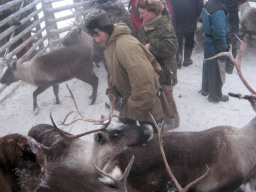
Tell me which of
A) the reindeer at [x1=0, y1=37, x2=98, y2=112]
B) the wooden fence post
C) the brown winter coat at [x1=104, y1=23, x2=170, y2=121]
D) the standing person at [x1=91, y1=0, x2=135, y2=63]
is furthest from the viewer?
the wooden fence post

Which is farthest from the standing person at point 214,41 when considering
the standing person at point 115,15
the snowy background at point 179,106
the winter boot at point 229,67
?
the standing person at point 115,15

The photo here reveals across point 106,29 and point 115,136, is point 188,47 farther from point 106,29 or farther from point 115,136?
point 115,136

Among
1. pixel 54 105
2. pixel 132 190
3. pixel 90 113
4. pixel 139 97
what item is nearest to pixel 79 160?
pixel 132 190

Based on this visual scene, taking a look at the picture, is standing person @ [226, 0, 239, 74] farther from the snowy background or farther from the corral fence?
the corral fence

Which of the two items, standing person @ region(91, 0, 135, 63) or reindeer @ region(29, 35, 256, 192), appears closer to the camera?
reindeer @ region(29, 35, 256, 192)

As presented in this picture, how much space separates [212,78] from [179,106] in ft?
2.59

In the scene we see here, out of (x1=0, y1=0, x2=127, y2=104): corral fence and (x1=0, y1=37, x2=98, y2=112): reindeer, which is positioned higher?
(x1=0, y1=0, x2=127, y2=104): corral fence

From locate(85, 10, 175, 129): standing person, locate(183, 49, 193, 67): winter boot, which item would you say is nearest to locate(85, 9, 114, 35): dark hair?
locate(85, 10, 175, 129): standing person

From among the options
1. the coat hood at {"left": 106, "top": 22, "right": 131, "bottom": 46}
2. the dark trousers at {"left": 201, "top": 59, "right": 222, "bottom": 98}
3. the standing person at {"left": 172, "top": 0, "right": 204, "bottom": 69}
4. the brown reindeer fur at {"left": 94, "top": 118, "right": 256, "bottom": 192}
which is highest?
the coat hood at {"left": 106, "top": 22, "right": 131, "bottom": 46}

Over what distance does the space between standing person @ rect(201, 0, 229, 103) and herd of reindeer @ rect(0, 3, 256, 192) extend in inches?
59.1

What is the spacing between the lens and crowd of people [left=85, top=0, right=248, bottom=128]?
2416 millimetres

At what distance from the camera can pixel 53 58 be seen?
5258 millimetres

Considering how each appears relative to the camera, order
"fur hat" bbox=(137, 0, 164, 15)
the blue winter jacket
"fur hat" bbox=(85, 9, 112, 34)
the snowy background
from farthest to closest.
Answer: the snowy background < the blue winter jacket < "fur hat" bbox=(137, 0, 164, 15) < "fur hat" bbox=(85, 9, 112, 34)

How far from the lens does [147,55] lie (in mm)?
2666
